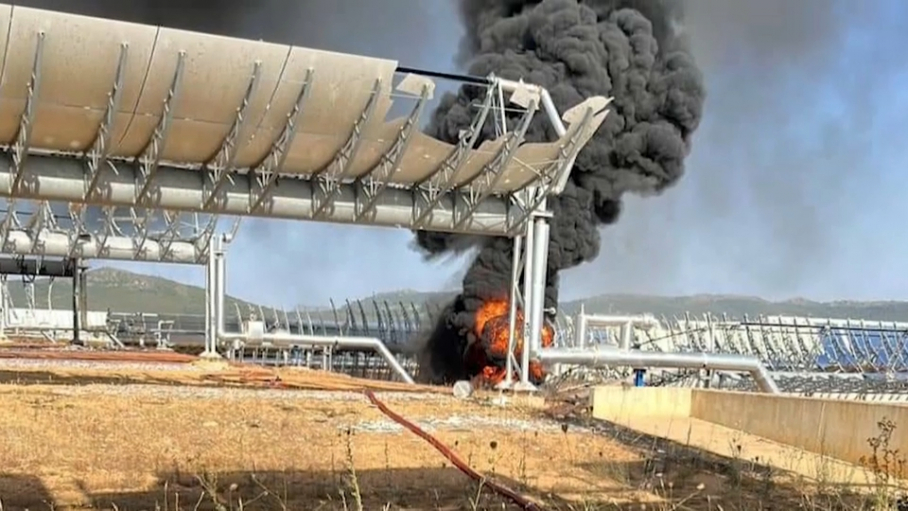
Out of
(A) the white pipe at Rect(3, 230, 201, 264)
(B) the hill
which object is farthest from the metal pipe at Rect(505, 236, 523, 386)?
(B) the hill

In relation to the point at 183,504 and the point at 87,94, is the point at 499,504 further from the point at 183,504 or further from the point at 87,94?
the point at 87,94

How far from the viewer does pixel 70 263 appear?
130 ft

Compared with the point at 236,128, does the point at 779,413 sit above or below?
below

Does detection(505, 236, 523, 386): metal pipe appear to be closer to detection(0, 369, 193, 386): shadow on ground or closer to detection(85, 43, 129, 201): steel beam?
detection(0, 369, 193, 386): shadow on ground

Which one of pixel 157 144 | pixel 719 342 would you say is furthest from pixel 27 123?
pixel 719 342

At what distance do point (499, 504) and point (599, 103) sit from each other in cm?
1155

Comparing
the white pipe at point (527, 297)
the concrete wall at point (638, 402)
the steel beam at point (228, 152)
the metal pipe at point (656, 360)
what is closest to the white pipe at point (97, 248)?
the steel beam at point (228, 152)

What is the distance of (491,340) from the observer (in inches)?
1131

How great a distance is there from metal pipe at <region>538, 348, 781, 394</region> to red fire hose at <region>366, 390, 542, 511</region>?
5.06 meters

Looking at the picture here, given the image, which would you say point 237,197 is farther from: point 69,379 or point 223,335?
point 223,335

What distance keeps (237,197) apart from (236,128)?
71.0 inches

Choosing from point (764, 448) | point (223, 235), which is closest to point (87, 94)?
point (764, 448)

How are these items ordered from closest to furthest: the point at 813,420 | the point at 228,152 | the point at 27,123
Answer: the point at 813,420 → the point at 27,123 → the point at 228,152

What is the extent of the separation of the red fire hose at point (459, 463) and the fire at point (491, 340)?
1303cm
